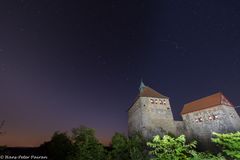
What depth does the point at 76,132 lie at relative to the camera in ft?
114

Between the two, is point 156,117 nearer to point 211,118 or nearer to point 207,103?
point 211,118

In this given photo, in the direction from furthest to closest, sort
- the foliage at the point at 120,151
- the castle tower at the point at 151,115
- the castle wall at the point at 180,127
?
the castle wall at the point at 180,127, the castle tower at the point at 151,115, the foliage at the point at 120,151

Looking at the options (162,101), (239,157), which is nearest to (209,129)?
(162,101)

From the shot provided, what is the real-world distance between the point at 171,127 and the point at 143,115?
26.2ft

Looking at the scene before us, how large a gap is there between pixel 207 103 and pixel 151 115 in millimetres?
16587

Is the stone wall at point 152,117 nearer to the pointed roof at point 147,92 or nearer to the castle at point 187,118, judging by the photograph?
the castle at point 187,118

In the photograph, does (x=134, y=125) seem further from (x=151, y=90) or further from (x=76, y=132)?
(x=76, y=132)

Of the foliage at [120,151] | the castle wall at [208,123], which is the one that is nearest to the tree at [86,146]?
the foliage at [120,151]

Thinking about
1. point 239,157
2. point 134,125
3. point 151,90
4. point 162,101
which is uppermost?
point 151,90

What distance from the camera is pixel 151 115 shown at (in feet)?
175

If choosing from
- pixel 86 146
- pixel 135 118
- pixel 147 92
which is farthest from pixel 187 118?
pixel 86 146

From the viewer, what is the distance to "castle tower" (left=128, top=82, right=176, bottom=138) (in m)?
51.4

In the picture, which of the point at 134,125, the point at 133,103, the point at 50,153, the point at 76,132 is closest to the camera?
the point at 76,132

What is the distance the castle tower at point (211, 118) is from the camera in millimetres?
50906
